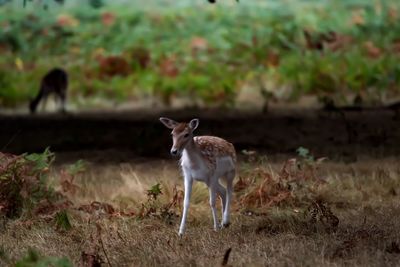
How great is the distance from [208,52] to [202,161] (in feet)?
53.4

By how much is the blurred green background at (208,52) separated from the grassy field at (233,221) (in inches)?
252

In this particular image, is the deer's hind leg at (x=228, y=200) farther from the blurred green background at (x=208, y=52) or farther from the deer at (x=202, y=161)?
the blurred green background at (x=208, y=52)

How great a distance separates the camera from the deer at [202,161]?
8992 millimetres

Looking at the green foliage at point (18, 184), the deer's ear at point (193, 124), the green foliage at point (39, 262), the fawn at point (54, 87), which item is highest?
the deer's ear at point (193, 124)

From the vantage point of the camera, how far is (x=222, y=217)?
9.57 meters

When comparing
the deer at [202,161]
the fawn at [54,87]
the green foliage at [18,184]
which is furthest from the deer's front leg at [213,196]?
the fawn at [54,87]

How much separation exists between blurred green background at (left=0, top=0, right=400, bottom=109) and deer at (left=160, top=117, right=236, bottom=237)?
8.02 metres

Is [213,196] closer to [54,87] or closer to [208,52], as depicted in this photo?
[54,87]

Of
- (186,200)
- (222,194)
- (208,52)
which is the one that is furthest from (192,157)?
(208,52)

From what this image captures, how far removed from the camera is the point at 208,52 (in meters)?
25.3

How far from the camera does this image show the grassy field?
7.86 meters

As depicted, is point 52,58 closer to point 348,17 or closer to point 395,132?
point 348,17

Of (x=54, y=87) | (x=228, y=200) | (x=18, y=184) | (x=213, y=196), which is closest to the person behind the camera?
(x=213, y=196)

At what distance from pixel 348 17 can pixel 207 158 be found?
19.0 meters
